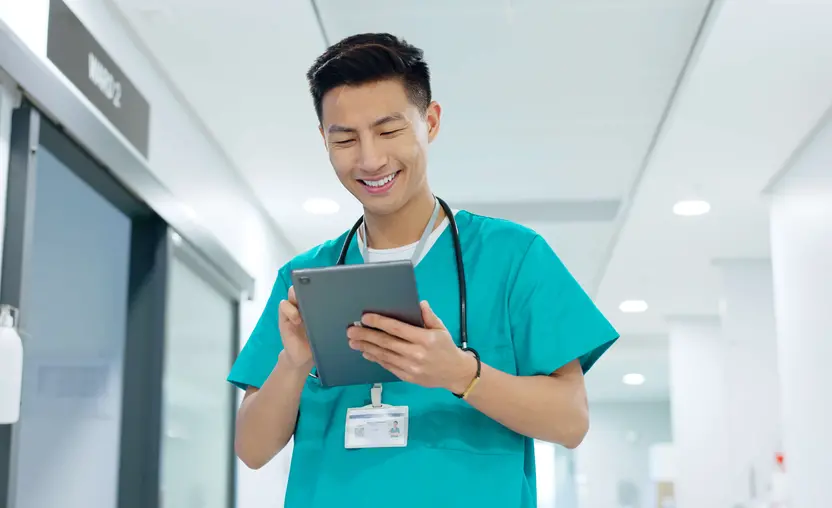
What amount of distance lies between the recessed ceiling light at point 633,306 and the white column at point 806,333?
8.83ft

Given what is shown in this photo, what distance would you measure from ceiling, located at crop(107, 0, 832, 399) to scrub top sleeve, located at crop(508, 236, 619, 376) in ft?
6.79

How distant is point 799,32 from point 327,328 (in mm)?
2595

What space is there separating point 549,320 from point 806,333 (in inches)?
131

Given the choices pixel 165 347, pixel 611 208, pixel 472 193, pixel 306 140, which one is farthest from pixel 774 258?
pixel 165 347

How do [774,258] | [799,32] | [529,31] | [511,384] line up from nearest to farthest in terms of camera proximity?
[511,384]
[799,32]
[529,31]
[774,258]

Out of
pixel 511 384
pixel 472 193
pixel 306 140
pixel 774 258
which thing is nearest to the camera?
pixel 511 384

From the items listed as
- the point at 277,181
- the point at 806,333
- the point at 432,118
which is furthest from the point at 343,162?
the point at 277,181

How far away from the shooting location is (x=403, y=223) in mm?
1288

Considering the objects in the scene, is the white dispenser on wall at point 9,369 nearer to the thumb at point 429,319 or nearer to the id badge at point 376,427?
the id badge at point 376,427

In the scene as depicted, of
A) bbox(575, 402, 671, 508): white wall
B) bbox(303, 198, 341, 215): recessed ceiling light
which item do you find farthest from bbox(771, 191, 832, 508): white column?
bbox(575, 402, 671, 508): white wall

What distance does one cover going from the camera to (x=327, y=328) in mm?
1109

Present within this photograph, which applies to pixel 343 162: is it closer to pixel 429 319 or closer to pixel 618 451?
pixel 429 319

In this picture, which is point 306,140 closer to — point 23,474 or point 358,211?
point 358,211

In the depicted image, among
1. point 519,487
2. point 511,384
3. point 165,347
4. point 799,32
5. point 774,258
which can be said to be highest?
point 799,32
